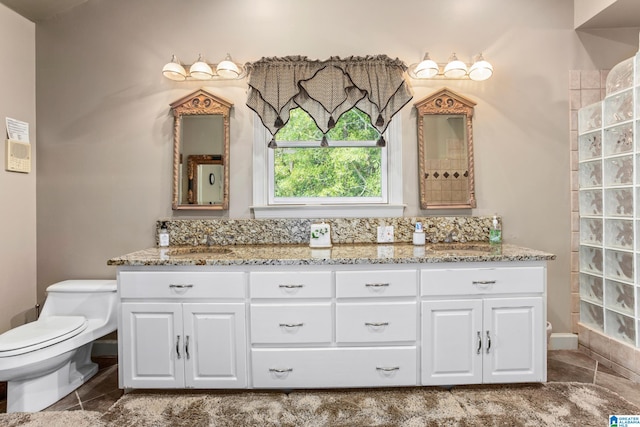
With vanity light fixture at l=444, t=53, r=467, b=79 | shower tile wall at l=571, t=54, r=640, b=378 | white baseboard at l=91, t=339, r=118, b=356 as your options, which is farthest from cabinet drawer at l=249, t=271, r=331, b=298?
shower tile wall at l=571, t=54, r=640, b=378

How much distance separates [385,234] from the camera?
98.9 inches

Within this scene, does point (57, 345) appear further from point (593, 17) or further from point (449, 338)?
point (593, 17)

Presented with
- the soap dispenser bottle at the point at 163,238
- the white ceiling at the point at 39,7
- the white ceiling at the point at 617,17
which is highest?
the white ceiling at the point at 39,7

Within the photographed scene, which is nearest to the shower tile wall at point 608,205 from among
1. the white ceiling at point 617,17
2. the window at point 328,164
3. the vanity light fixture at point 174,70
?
the white ceiling at point 617,17

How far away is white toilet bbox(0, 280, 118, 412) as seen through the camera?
5.86 feet

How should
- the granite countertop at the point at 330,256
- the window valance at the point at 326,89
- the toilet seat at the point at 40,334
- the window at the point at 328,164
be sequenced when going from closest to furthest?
1. the toilet seat at the point at 40,334
2. the granite countertop at the point at 330,256
3. the window valance at the point at 326,89
4. the window at the point at 328,164

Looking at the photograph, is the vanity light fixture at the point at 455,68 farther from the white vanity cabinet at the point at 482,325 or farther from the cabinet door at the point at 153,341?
the cabinet door at the point at 153,341

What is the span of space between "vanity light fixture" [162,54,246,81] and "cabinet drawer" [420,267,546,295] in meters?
1.95

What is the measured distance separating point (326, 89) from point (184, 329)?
6.07ft

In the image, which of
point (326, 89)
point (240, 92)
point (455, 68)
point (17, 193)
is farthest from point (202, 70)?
point (455, 68)

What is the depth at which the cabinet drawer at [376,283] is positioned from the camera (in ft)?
6.40

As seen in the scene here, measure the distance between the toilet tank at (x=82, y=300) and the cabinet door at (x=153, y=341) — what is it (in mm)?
452

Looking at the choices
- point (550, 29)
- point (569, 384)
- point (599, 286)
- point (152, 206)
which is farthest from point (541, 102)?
point (152, 206)

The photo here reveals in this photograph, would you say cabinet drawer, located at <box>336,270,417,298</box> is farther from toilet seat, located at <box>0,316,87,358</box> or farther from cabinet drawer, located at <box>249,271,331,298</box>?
toilet seat, located at <box>0,316,87,358</box>
